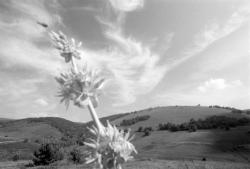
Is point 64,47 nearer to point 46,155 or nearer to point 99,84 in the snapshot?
point 99,84

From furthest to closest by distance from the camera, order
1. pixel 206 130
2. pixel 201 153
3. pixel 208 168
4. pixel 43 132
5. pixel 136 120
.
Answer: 1. pixel 43 132
2. pixel 136 120
3. pixel 206 130
4. pixel 201 153
5. pixel 208 168

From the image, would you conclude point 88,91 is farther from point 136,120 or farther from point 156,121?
point 136,120

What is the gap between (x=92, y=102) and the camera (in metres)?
2.27

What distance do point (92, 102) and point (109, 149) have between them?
42 centimetres

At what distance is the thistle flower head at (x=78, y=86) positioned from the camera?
228cm

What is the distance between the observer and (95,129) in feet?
7.44

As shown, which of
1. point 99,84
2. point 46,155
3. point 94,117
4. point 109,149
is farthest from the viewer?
point 46,155

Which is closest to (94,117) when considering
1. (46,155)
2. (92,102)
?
(92,102)

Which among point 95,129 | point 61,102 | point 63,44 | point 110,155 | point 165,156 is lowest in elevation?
point 165,156

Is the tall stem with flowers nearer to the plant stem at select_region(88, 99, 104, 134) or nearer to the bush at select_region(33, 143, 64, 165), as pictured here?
the plant stem at select_region(88, 99, 104, 134)

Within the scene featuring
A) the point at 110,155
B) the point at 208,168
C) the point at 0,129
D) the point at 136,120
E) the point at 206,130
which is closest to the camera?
the point at 110,155

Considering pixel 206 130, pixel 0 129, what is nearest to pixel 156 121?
pixel 206 130

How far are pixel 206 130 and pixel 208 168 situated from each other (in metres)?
45.3

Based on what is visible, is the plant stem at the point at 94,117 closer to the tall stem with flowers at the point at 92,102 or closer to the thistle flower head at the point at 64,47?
the tall stem with flowers at the point at 92,102
